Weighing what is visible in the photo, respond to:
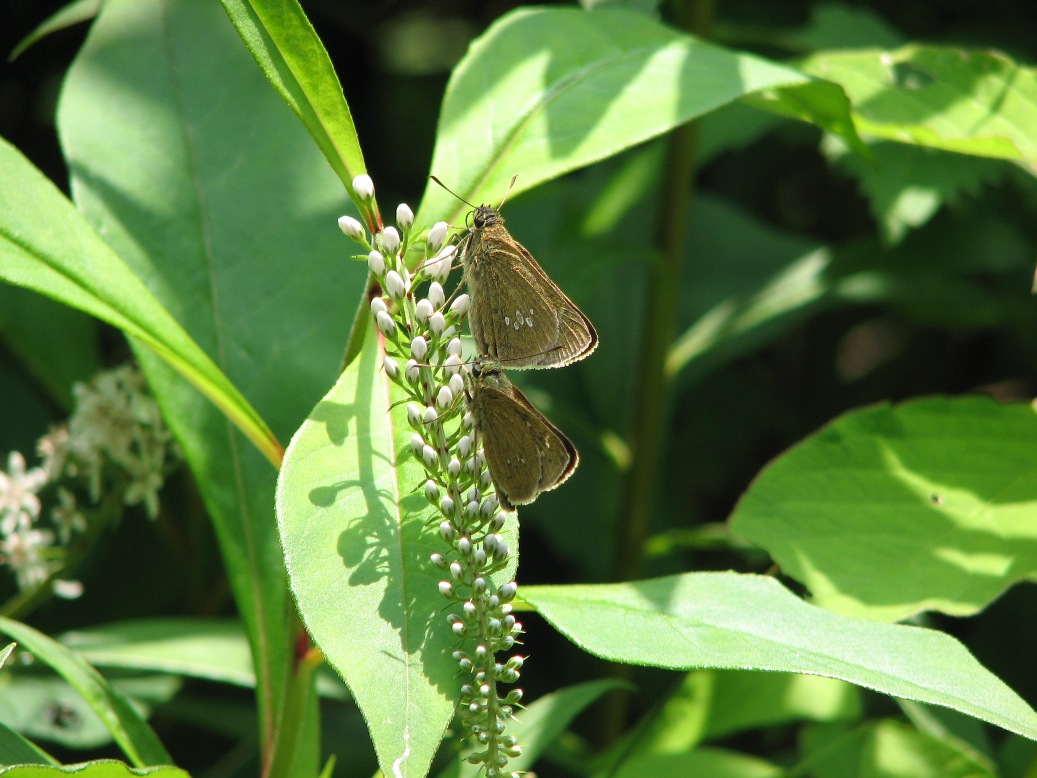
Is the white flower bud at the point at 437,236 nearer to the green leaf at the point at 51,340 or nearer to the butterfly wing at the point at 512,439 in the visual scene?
the butterfly wing at the point at 512,439

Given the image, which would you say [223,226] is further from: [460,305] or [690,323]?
[690,323]

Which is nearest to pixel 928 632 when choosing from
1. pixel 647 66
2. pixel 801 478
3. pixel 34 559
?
pixel 801 478

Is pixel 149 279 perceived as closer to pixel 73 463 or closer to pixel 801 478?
pixel 73 463

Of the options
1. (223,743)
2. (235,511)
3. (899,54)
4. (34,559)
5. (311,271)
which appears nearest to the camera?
(235,511)

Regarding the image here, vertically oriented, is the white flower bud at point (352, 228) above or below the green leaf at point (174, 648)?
above

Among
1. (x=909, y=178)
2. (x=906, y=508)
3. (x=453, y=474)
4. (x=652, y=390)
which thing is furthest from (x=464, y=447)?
(x=909, y=178)

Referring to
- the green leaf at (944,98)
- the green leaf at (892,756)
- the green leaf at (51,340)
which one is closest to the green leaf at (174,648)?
the green leaf at (51,340)

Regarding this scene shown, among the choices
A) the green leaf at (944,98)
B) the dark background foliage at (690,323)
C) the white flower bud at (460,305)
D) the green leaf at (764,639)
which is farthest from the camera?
the dark background foliage at (690,323)

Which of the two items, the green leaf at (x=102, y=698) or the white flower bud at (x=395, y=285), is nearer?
the white flower bud at (x=395, y=285)
